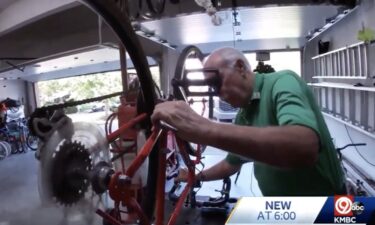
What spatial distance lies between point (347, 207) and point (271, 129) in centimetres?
33

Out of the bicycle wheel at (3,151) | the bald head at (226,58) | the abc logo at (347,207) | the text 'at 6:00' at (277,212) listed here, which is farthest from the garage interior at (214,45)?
the abc logo at (347,207)

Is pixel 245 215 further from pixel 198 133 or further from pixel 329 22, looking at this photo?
pixel 329 22

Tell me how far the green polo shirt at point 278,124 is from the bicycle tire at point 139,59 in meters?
0.59

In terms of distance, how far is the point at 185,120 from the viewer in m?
0.77

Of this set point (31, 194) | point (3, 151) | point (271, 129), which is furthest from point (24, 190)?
point (271, 129)

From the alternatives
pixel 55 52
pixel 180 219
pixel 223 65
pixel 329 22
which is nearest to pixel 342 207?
pixel 223 65

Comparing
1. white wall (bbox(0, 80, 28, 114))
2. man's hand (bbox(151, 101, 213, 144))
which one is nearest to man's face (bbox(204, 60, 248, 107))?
man's hand (bbox(151, 101, 213, 144))

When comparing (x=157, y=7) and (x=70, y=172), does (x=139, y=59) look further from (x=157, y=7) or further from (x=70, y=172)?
(x=157, y=7)

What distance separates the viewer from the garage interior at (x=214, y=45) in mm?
3193

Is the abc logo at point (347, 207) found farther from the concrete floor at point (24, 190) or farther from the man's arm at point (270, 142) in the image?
the concrete floor at point (24, 190)

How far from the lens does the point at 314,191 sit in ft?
3.14

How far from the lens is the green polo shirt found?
32.2 inches

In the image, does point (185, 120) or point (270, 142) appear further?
point (185, 120)

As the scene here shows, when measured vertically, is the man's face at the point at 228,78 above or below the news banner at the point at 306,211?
above
